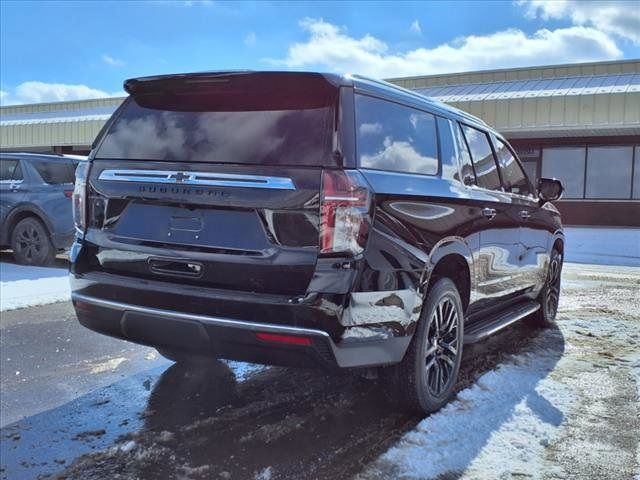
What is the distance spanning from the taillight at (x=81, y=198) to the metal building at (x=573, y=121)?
15.5 metres

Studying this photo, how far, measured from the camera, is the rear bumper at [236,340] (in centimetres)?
283

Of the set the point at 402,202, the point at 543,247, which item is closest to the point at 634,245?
the point at 543,247

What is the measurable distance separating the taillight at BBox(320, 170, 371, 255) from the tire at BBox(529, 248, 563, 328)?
3582mm

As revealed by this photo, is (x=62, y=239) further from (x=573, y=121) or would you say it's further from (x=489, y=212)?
(x=573, y=121)

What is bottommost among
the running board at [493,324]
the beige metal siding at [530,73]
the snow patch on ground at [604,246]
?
the snow patch on ground at [604,246]

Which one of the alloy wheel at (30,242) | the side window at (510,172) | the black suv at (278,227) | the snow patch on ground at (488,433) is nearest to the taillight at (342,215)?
the black suv at (278,227)

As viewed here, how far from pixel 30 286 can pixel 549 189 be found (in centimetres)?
623

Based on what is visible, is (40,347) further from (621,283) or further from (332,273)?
(621,283)

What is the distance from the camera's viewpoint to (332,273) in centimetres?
280

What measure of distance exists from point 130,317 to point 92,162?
99 centimetres

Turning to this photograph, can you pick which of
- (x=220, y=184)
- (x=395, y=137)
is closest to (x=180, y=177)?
(x=220, y=184)

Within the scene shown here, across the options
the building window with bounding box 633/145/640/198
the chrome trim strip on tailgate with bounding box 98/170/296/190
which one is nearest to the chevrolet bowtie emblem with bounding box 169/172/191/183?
the chrome trim strip on tailgate with bounding box 98/170/296/190

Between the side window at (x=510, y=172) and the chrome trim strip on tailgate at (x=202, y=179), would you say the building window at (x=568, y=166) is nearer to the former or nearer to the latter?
the side window at (x=510, y=172)

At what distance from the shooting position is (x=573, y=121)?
16.4 m
